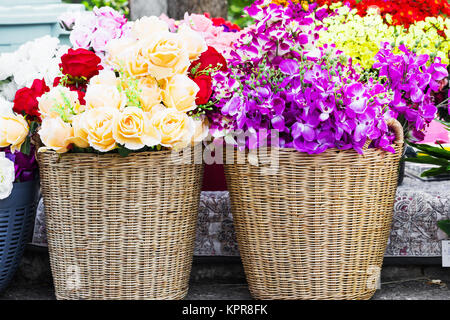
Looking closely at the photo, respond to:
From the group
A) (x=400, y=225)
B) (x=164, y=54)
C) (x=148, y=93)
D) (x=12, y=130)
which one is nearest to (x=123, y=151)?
(x=148, y=93)

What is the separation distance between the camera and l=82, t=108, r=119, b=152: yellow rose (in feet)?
5.67

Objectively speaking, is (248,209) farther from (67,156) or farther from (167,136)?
(67,156)

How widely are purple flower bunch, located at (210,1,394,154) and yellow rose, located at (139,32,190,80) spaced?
14cm

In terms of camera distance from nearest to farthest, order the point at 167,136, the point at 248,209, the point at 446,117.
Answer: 1. the point at 167,136
2. the point at 248,209
3. the point at 446,117

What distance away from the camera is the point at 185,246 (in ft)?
6.68

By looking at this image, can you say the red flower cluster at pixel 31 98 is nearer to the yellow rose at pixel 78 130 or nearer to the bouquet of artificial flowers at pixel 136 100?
the bouquet of artificial flowers at pixel 136 100

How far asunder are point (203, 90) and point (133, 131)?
279 mm

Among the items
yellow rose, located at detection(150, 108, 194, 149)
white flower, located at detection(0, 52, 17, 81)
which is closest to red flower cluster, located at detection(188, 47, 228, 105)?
yellow rose, located at detection(150, 108, 194, 149)

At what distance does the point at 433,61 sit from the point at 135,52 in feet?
3.20

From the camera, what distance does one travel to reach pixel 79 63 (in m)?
1.93

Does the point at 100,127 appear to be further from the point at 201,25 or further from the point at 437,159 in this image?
the point at 437,159

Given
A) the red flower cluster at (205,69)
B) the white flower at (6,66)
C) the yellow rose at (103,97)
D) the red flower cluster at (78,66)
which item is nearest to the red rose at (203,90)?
the red flower cluster at (205,69)

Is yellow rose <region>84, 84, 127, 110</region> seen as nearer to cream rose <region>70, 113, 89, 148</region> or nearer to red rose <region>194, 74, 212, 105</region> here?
cream rose <region>70, 113, 89, 148</region>
